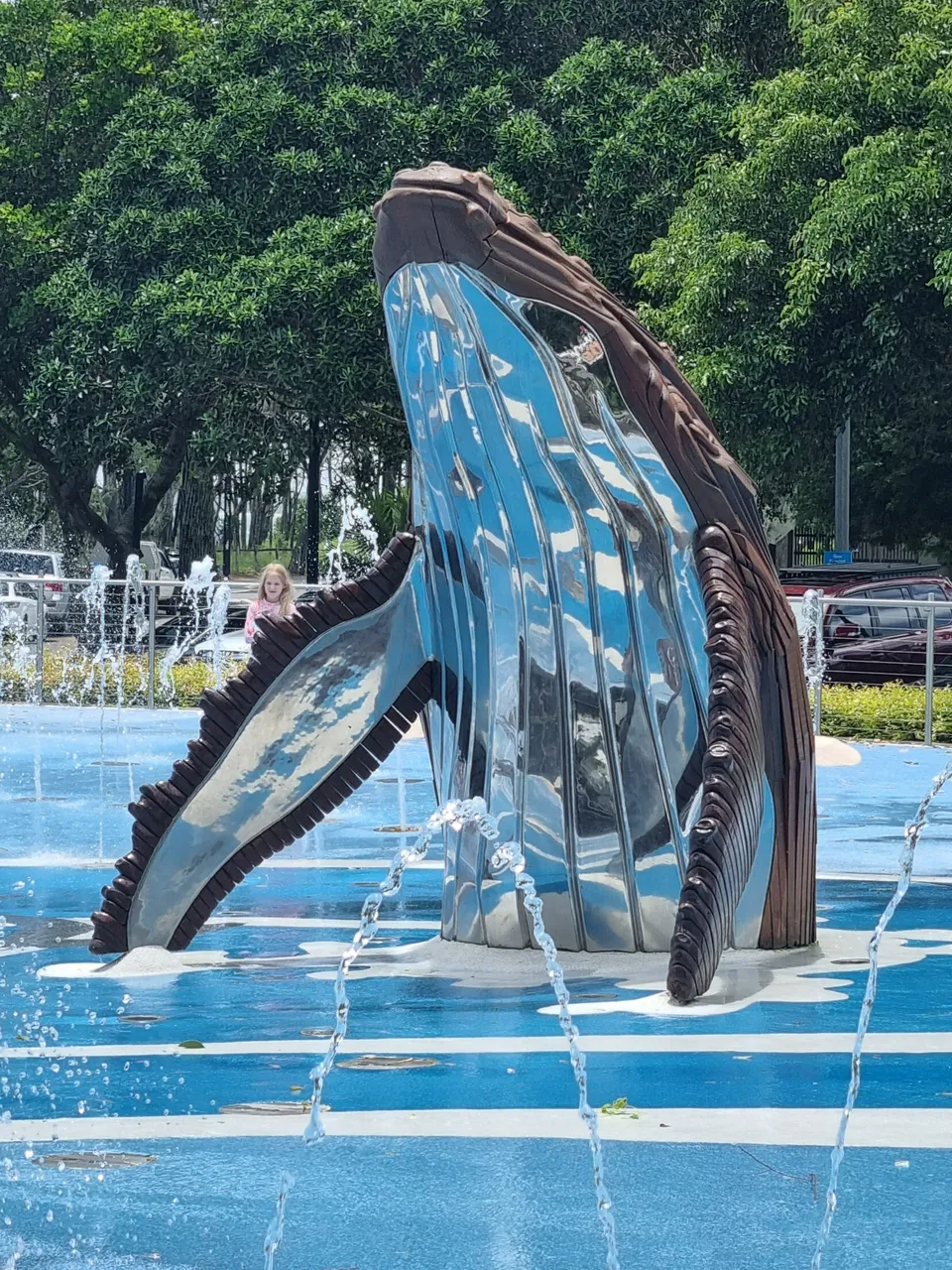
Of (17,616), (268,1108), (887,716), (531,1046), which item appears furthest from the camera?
(17,616)

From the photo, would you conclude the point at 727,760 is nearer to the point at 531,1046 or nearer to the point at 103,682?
the point at 531,1046

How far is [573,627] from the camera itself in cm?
578

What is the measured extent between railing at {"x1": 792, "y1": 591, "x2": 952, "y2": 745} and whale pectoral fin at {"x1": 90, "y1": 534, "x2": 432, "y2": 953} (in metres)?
8.78

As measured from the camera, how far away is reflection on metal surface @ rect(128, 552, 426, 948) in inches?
236

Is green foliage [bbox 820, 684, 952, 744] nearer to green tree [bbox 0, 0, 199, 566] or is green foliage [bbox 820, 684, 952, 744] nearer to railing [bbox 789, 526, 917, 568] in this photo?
green tree [bbox 0, 0, 199, 566]

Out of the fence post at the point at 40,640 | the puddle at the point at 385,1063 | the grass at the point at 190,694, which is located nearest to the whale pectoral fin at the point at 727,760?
the puddle at the point at 385,1063

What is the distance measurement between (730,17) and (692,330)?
7720 millimetres

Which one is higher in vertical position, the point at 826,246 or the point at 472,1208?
the point at 826,246

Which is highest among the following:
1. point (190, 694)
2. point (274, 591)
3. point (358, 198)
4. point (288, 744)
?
point (358, 198)

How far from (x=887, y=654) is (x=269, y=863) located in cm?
1172

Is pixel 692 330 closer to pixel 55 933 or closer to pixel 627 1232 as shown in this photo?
pixel 55 933

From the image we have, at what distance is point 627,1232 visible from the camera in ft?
11.8

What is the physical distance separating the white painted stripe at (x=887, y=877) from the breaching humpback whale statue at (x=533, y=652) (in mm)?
2206

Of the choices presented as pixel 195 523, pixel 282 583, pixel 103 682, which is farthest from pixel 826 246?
pixel 195 523
